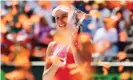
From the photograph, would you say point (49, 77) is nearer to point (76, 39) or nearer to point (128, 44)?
point (76, 39)

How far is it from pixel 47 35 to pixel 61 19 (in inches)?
122

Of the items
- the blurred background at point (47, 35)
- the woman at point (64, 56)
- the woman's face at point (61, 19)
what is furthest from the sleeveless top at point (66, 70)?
the blurred background at point (47, 35)

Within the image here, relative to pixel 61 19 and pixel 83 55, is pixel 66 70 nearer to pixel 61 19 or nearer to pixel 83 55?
pixel 83 55

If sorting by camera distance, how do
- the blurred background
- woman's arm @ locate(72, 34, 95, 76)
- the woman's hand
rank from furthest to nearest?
the blurred background → the woman's hand → woman's arm @ locate(72, 34, 95, 76)

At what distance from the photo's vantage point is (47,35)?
6199mm

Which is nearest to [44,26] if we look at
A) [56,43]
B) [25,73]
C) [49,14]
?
[49,14]

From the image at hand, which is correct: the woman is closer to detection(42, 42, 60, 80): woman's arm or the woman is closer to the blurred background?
detection(42, 42, 60, 80): woman's arm

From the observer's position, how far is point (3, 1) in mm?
6473

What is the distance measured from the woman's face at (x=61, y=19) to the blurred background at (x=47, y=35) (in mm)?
2749

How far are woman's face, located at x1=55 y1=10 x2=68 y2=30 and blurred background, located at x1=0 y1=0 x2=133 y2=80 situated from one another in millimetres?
2749

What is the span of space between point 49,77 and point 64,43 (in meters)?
0.24

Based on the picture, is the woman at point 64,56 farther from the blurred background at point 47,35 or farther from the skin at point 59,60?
the blurred background at point 47,35

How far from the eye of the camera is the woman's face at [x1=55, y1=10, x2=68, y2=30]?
307 cm

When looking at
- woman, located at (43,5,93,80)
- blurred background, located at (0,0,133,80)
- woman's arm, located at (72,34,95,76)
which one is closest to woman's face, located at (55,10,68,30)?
woman, located at (43,5,93,80)
